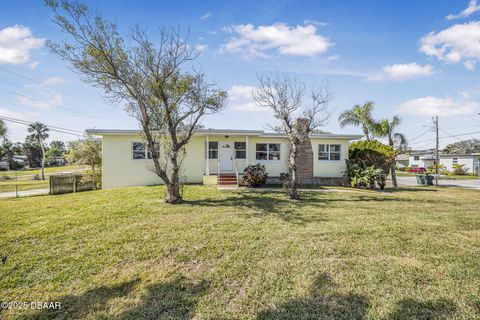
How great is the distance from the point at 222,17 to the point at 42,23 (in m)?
6.26

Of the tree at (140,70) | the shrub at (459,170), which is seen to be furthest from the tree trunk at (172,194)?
the shrub at (459,170)

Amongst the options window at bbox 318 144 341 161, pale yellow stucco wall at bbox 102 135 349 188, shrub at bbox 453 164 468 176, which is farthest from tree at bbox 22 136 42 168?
shrub at bbox 453 164 468 176

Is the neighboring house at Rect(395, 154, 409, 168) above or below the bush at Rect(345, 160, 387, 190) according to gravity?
above

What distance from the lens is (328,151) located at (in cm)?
1662

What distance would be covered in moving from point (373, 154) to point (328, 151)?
3.31 m

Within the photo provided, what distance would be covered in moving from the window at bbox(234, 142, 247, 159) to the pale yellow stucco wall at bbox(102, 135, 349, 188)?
0.91 feet

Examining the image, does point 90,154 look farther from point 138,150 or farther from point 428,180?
point 428,180

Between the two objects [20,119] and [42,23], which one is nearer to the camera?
[42,23]

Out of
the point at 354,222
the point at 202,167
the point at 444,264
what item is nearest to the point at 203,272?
the point at 444,264

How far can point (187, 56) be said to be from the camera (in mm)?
9375

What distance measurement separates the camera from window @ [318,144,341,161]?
16.6 metres

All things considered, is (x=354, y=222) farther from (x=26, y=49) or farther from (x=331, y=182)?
(x=26, y=49)

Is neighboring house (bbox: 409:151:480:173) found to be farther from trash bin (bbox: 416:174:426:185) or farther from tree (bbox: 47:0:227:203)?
tree (bbox: 47:0:227:203)

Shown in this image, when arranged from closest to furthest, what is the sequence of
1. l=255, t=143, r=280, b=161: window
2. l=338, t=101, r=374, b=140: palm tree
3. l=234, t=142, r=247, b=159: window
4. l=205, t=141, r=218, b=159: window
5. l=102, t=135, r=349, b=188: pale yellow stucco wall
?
l=102, t=135, r=349, b=188: pale yellow stucco wall → l=205, t=141, r=218, b=159: window → l=234, t=142, r=247, b=159: window → l=255, t=143, r=280, b=161: window → l=338, t=101, r=374, b=140: palm tree
